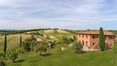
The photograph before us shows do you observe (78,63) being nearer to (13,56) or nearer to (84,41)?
(13,56)

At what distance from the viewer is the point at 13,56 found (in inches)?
2724

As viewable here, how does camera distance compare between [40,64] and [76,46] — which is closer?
[40,64]

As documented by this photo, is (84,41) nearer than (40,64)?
No

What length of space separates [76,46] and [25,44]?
20.4 metres

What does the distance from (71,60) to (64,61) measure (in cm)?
196

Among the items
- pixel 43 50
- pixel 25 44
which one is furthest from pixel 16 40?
pixel 43 50

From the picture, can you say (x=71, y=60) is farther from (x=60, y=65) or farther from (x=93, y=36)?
(x=93, y=36)

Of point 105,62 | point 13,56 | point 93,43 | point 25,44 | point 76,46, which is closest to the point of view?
point 105,62

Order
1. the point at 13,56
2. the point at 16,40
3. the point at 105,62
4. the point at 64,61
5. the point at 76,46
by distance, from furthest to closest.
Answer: the point at 16,40 → the point at 76,46 → the point at 13,56 → the point at 64,61 → the point at 105,62

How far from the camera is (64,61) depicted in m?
60.7

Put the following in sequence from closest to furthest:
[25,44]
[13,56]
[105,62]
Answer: [105,62] < [13,56] < [25,44]

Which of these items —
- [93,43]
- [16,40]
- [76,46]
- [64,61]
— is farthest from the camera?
[16,40]

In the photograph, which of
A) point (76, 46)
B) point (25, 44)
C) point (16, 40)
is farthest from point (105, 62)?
point (16, 40)

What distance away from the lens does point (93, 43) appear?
315ft
